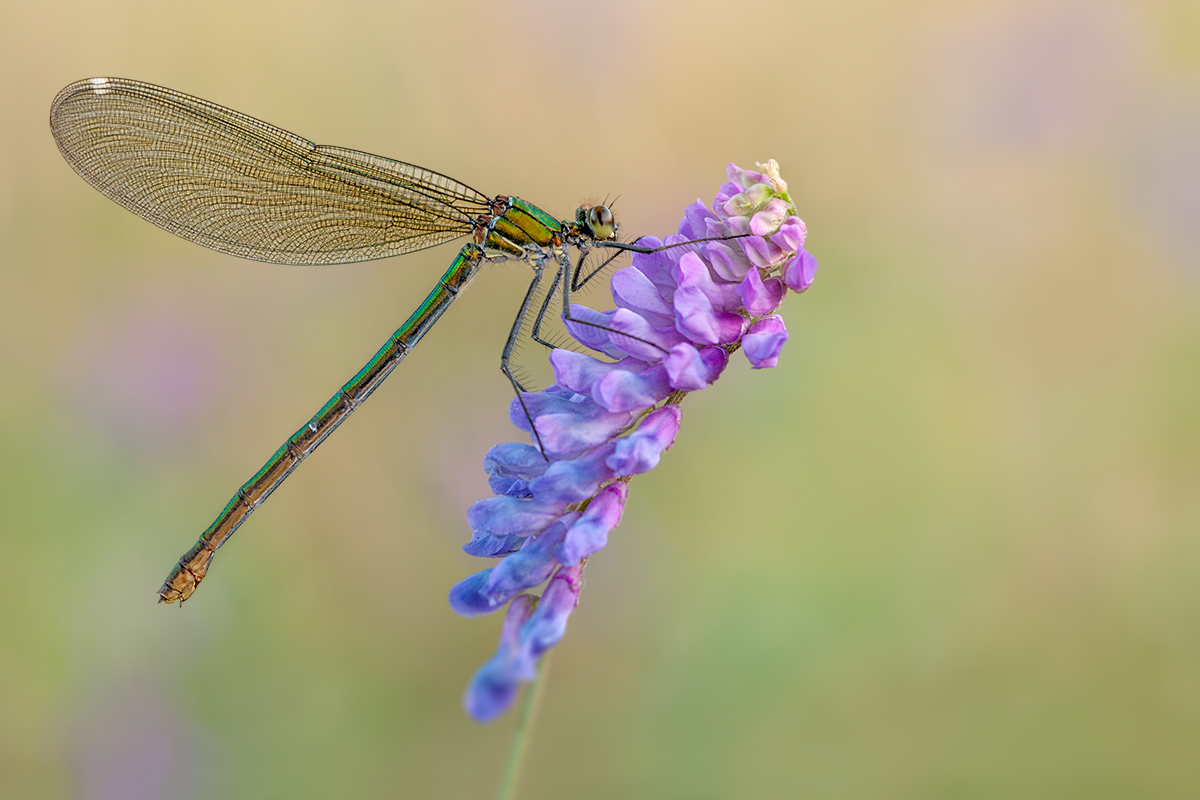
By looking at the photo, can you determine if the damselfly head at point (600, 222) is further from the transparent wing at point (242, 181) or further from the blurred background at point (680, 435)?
the blurred background at point (680, 435)

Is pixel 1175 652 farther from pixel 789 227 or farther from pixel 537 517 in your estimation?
pixel 537 517

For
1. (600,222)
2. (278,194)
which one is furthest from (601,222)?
(278,194)

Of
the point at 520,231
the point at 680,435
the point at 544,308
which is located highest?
the point at 680,435

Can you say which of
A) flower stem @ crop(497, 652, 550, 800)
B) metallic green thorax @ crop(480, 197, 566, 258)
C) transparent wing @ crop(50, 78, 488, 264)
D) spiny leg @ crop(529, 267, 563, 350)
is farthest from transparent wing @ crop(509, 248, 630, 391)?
flower stem @ crop(497, 652, 550, 800)

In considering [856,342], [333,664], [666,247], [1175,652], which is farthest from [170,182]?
[1175,652]

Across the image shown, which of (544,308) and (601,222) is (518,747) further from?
(601,222)

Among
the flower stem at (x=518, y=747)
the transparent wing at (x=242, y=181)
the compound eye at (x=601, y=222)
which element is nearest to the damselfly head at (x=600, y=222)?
the compound eye at (x=601, y=222)
